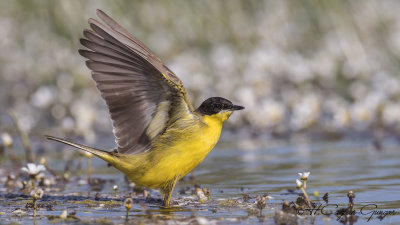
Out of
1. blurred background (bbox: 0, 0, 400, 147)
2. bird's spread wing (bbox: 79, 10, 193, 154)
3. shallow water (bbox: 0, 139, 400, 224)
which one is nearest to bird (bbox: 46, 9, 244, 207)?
bird's spread wing (bbox: 79, 10, 193, 154)

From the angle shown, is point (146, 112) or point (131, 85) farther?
point (146, 112)

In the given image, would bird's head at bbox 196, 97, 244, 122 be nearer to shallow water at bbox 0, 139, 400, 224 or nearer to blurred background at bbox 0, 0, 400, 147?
shallow water at bbox 0, 139, 400, 224

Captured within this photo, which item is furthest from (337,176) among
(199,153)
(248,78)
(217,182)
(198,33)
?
(198,33)

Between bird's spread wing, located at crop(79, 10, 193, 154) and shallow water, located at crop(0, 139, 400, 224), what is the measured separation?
2.27ft

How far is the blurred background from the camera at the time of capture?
12891mm

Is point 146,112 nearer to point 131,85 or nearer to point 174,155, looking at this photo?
point 131,85

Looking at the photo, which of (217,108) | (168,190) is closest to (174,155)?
(168,190)

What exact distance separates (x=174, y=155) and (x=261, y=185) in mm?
1469

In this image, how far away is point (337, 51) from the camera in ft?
55.7

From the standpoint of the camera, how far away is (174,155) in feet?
22.6

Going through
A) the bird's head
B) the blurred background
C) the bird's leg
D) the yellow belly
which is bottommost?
the bird's leg

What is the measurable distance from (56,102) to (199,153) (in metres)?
8.66

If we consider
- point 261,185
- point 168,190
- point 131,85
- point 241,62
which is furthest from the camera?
point 241,62

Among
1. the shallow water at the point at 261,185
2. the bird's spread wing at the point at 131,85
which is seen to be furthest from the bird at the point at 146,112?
the shallow water at the point at 261,185
